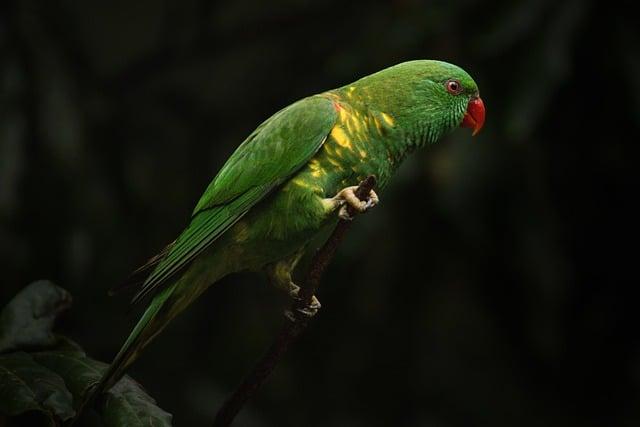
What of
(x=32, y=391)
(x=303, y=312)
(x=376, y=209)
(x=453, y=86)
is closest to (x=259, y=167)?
(x=303, y=312)

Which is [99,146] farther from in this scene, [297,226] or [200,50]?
[297,226]

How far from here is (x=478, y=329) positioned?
5098 millimetres

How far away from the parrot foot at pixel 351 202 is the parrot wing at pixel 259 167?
0.39 ft

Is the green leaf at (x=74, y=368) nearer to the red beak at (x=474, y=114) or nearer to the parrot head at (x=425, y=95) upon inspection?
the parrot head at (x=425, y=95)

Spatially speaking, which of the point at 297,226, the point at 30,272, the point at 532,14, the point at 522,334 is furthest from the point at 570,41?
the point at 30,272

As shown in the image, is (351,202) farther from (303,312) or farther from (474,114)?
(474,114)

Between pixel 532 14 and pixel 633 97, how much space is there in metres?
0.52

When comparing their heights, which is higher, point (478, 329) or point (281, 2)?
point (281, 2)

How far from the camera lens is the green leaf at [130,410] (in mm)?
1379

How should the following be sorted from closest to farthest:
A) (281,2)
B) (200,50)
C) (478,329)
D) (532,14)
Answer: (532,14) → (200,50) → (281,2) → (478,329)

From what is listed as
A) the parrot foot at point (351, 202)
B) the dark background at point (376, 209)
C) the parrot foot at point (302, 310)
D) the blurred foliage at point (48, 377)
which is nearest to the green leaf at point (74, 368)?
the blurred foliage at point (48, 377)

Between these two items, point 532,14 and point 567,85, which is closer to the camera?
point 532,14

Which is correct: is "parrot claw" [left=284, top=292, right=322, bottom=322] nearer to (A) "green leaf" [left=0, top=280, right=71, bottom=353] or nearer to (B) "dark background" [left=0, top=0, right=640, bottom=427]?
(A) "green leaf" [left=0, top=280, right=71, bottom=353]

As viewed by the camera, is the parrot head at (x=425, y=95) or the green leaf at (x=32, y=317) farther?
the parrot head at (x=425, y=95)
